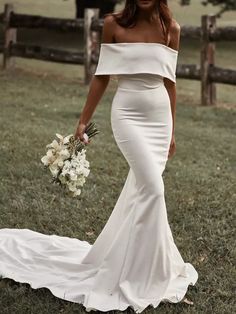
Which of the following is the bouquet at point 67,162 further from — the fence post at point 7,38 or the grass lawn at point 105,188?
the fence post at point 7,38

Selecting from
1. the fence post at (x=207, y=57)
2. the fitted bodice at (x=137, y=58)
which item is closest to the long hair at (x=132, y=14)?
the fitted bodice at (x=137, y=58)

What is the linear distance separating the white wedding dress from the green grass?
0.46 feet

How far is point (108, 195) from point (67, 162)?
7.69ft

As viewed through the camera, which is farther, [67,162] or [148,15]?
[67,162]

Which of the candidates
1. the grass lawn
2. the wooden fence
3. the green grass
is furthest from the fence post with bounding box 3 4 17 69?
the green grass

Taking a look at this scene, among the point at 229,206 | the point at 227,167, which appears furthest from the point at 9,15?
the point at 229,206

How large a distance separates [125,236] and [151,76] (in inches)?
41.5

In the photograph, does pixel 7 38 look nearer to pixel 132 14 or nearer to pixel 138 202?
pixel 132 14

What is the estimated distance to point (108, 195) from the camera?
6.49 m

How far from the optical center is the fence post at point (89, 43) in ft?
45.9

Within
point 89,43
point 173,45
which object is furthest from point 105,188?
point 89,43

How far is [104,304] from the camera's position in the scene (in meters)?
4.05

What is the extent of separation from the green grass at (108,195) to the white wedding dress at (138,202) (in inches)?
5.6

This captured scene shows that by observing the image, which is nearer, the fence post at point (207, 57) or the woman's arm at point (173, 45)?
the woman's arm at point (173, 45)
